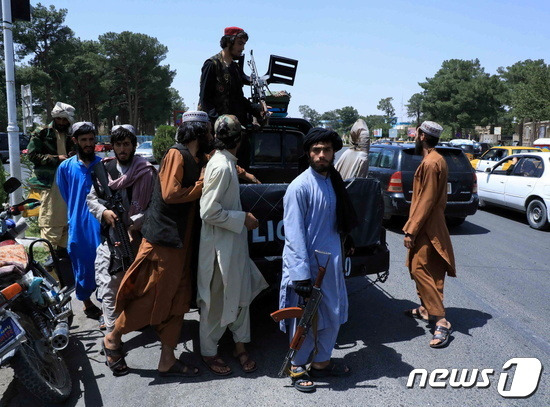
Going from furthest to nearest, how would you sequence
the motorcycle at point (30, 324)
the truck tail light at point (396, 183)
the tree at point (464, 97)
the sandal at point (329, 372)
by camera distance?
the tree at point (464, 97)
the truck tail light at point (396, 183)
the sandal at point (329, 372)
the motorcycle at point (30, 324)

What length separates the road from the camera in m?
3.00

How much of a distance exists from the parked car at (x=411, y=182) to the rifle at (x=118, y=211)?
598 cm

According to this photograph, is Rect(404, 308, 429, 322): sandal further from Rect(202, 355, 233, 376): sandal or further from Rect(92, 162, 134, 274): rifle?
Rect(92, 162, 134, 274): rifle

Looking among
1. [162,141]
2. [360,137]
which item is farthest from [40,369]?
[162,141]

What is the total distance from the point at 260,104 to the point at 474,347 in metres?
3.05

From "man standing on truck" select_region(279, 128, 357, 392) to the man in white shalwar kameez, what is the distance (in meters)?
0.35

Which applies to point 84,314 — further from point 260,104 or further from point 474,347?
point 474,347

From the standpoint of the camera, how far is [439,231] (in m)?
3.86

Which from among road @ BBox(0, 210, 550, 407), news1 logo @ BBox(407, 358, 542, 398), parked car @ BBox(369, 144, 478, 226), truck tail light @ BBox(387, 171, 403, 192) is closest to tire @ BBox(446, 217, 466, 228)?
parked car @ BBox(369, 144, 478, 226)

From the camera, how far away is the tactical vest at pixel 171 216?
3.10 m

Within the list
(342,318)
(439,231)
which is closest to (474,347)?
(439,231)

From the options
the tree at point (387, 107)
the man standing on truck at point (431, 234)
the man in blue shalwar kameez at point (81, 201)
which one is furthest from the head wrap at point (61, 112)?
the tree at point (387, 107)

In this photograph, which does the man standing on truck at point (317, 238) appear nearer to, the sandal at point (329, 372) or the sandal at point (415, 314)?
the sandal at point (329, 372)

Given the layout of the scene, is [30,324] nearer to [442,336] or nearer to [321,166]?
[321,166]
